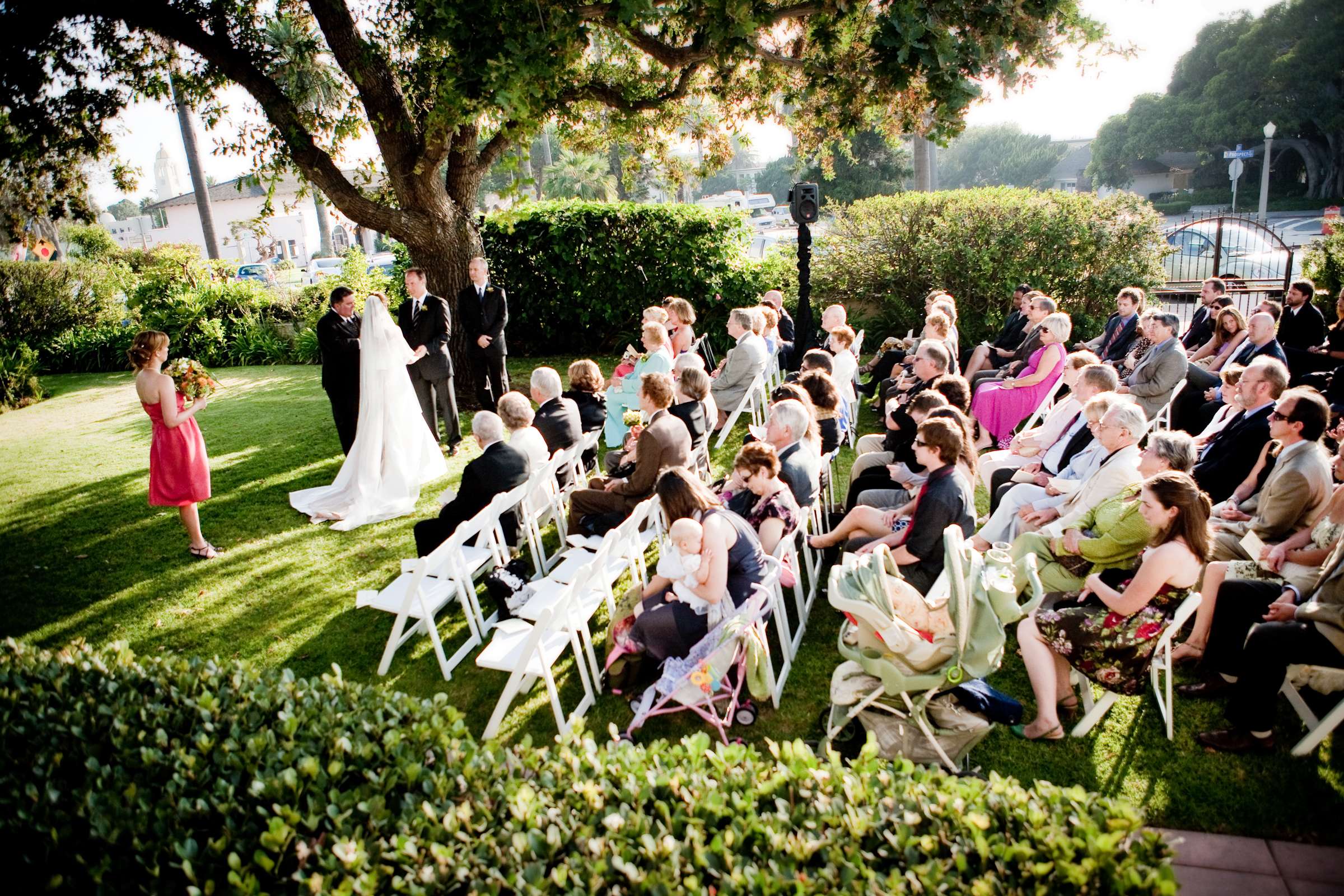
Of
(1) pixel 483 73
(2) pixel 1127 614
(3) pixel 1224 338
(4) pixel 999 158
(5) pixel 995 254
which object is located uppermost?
(4) pixel 999 158

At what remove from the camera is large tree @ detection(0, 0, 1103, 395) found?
21.1ft

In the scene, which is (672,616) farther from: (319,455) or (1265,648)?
(319,455)

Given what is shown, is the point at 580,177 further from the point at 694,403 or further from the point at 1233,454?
the point at 1233,454

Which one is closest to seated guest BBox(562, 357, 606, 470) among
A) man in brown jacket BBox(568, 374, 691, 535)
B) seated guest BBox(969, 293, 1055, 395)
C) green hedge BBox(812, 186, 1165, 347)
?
man in brown jacket BBox(568, 374, 691, 535)

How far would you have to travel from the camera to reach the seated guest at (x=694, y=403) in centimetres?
A: 661

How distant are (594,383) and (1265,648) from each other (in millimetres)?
5200

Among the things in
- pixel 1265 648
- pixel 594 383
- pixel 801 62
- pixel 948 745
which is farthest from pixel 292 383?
pixel 1265 648

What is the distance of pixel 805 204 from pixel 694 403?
4970 millimetres

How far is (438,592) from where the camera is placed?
492 cm

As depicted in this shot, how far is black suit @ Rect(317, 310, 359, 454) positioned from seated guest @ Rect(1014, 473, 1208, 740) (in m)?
6.51

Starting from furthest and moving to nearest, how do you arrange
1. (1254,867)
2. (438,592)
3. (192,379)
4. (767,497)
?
(192,379) < (438,592) < (767,497) < (1254,867)

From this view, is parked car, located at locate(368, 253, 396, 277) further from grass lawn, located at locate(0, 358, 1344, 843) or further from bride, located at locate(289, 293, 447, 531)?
bride, located at locate(289, 293, 447, 531)

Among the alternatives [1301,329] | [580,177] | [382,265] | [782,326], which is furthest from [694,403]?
[580,177]

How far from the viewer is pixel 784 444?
17.3 feet
